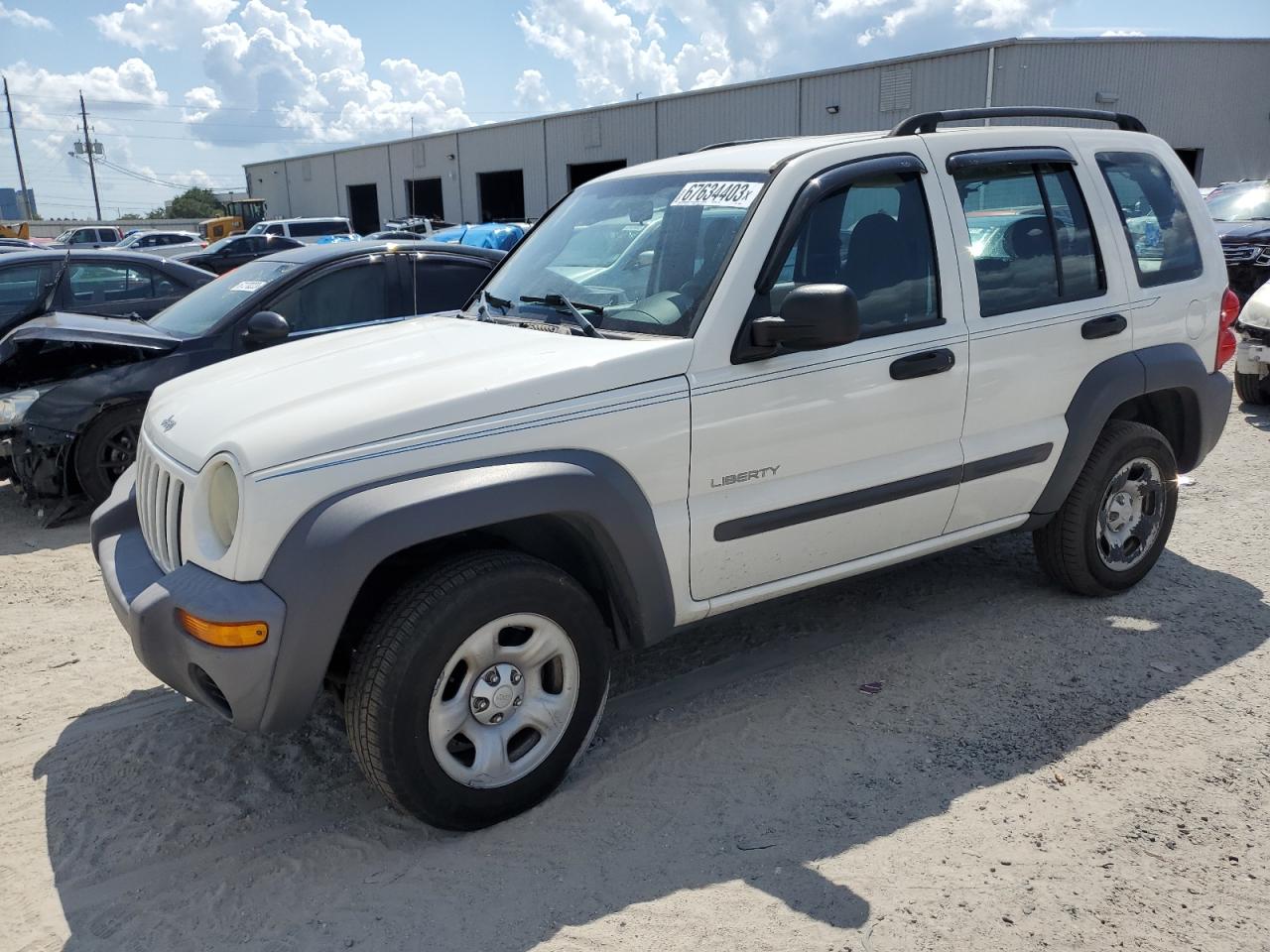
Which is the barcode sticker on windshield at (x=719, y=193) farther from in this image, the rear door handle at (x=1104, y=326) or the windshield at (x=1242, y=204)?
the windshield at (x=1242, y=204)

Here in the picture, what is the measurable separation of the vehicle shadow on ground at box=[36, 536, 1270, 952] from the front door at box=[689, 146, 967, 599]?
60cm

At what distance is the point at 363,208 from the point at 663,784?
5462cm

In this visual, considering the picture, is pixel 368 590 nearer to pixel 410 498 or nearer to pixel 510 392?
pixel 410 498

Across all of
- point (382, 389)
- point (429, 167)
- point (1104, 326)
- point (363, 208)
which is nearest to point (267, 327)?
point (382, 389)

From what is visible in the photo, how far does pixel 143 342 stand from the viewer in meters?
6.37

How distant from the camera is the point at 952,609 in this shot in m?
4.77

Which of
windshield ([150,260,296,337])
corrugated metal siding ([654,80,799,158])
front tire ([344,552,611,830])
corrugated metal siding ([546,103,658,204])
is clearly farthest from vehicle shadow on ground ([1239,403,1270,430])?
corrugated metal siding ([546,103,658,204])

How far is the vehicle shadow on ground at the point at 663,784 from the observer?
2.85m

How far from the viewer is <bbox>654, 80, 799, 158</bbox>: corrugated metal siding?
2969cm

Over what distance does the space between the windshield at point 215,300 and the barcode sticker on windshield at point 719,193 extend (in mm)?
3878

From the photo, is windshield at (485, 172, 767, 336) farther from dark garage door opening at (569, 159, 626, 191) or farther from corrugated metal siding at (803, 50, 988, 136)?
dark garage door opening at (569, 159, 626, 191)

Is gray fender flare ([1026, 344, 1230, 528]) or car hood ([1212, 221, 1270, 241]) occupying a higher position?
car hood ([1212, 221, 1270, 241])

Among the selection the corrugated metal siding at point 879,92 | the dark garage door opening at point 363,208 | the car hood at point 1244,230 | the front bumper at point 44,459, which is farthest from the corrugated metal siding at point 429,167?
the front bumper at point 44,459

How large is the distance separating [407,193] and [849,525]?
48.6m
